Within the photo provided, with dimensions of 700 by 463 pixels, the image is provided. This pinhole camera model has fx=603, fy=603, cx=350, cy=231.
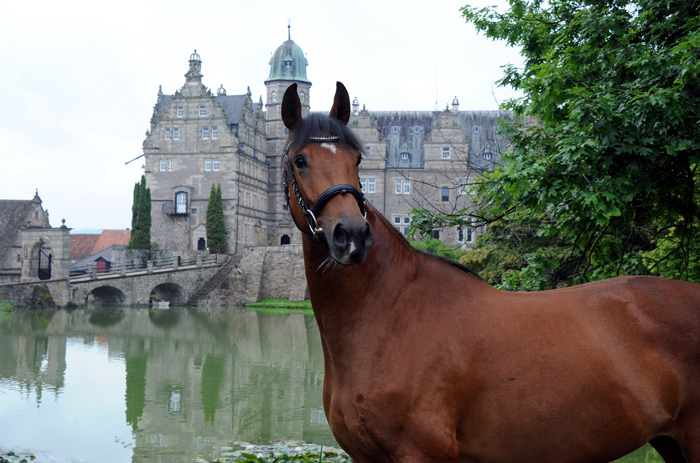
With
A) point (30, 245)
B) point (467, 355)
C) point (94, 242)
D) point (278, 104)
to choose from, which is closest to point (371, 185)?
point (278, 104)

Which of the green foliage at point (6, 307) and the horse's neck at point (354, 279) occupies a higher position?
the horse's neck at point (354, 279)

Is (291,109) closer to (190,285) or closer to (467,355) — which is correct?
(467,355)

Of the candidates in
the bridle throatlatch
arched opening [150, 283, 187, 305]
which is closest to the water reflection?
the bridle throatlatch

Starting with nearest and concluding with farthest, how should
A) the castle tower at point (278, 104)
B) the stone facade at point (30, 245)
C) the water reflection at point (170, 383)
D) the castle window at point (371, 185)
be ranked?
the water reflection at point (170, 383)
the stone facade at point (30, 245)
the castle window at point (371, 185)
the castle tower at point (278, 104)

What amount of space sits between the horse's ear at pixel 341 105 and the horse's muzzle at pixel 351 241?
0.63 m

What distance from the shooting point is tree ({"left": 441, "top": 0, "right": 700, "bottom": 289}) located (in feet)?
12.6

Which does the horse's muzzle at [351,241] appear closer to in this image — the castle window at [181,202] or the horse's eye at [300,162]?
the horse's eye at [300,162]

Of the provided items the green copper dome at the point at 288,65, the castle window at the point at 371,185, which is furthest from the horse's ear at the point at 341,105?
the green copper dome at the point at 288,65

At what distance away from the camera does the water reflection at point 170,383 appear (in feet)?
26.9

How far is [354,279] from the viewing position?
2490 mm

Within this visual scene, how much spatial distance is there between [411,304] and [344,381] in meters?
0.42

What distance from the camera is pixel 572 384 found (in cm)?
242

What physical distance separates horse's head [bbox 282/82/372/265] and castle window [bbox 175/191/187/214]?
4359 centimetres

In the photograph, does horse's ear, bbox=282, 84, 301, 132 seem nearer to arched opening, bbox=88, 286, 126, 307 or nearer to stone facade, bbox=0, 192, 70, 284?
stone facade, bbox=0, 192, 70, 284
